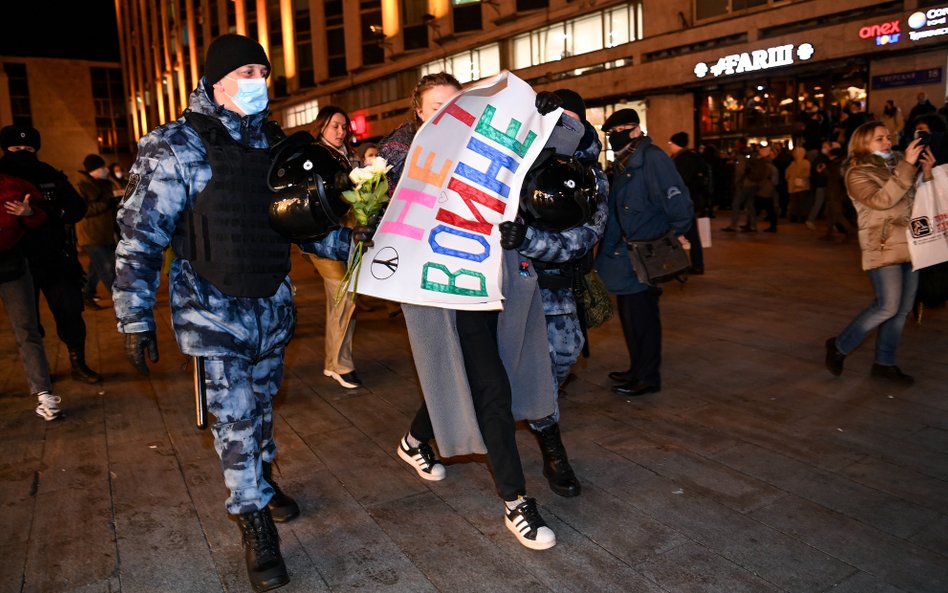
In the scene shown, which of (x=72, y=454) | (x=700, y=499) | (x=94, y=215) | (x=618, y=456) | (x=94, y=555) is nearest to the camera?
(x=94, y=555)

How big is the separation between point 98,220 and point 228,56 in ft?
26.2

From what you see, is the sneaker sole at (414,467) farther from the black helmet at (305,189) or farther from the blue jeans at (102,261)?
the blue jeans at (102,261)

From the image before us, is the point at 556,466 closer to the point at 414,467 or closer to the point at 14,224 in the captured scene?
the point at 414,467

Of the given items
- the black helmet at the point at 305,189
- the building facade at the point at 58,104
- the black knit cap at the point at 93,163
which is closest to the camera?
the black helmet at the point at 305,189

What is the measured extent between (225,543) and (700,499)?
227 centimetres

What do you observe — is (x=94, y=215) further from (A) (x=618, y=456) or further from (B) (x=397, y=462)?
(A) (x=618, y=456)

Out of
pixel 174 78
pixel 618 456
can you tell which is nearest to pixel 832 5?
pixel 618 456

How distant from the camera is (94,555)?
331 centimetres

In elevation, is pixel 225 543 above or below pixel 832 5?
below

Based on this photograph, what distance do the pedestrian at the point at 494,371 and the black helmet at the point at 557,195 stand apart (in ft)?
0.76

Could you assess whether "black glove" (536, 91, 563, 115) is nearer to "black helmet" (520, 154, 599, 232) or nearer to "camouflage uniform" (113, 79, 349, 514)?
"black helmet" (520, 154, 599, 232)

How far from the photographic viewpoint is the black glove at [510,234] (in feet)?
9.79

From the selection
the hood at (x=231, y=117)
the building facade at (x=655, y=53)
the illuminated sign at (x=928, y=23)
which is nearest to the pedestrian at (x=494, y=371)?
the hood at (x=231, y=117)

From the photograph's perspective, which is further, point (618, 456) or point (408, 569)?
point (618, 456)
